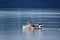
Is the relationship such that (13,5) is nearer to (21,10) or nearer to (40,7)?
(21,10)

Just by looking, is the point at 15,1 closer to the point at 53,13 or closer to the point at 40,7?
the point at 40,7

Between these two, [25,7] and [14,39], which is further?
[25,7]

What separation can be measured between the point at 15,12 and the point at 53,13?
1021 millimetres

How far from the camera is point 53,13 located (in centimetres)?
432

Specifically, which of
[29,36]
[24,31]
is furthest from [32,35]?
[24,31]

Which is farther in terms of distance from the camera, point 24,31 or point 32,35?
point 24,31

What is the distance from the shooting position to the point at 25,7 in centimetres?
443

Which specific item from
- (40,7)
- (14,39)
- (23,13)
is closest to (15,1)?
(23,13)

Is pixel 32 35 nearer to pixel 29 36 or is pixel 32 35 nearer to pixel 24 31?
pixel 29 36

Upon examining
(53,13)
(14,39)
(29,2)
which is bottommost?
(14,39)

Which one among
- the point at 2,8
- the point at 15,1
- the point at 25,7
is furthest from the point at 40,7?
the point at 2,8

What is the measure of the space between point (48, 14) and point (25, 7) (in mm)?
654

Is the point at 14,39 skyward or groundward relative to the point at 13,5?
groundward

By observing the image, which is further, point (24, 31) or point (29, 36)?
point (24, 31)
